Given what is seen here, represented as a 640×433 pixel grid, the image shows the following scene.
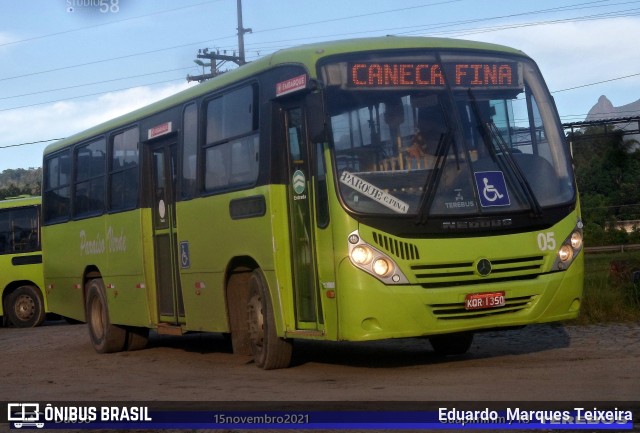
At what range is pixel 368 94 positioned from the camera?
10430mm

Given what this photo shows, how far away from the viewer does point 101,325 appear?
16.7 metres

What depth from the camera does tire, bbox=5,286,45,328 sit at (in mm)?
25219

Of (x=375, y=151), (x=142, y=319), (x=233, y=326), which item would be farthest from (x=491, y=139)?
(x=142, y=319)

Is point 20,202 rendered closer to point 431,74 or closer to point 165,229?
point 165,229

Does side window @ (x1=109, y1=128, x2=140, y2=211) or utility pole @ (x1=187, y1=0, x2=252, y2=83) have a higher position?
utility pole @ (x1=187, y1=0, x2=252, y2=83)

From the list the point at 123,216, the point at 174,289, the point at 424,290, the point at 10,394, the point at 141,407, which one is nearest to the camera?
the point at 141,407

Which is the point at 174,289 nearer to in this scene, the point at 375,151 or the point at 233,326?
the point at 233,326

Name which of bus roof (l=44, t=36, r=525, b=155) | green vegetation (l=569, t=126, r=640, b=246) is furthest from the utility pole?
bus roof (l=44, t=36, r=525, b=155)

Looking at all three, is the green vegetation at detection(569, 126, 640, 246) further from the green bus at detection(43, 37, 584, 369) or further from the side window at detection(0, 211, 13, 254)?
the side window at detection(0, 211, 13, 254)

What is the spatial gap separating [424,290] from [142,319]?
588 centimetres

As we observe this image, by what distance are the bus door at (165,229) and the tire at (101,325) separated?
1962mm

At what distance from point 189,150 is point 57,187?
574 centimetres

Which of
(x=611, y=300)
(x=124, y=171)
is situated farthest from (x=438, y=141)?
(x=611, y=300)

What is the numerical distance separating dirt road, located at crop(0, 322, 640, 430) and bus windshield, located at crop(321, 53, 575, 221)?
1.60 metres
